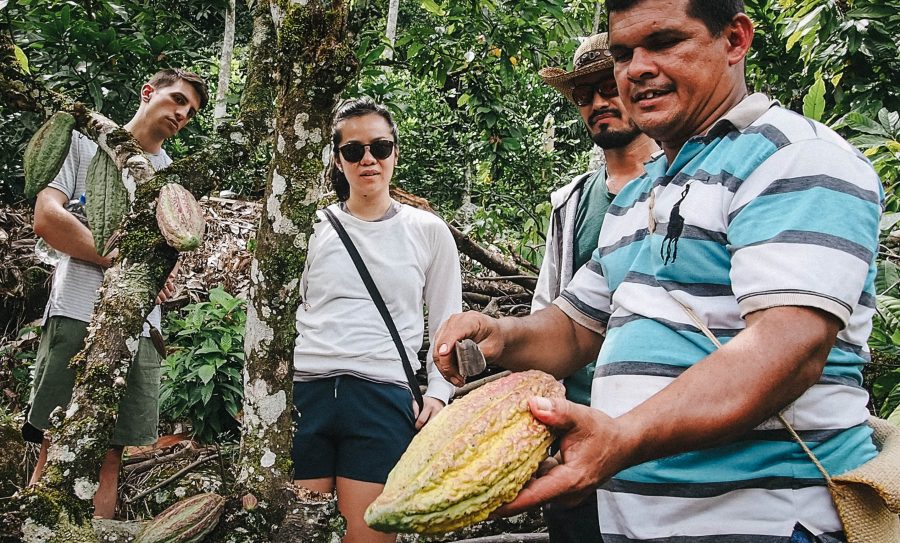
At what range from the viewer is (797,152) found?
1.04 meters

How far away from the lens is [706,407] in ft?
3.03

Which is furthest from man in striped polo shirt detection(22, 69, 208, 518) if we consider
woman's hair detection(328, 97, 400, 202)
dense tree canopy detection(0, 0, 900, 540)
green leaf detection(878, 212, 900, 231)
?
green leaf detection(878, 212, 900, 231)

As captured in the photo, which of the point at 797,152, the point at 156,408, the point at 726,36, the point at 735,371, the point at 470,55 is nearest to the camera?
the point at 735,371

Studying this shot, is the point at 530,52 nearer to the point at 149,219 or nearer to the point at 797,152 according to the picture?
the point at 149,219

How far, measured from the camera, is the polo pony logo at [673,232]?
3.80 ft

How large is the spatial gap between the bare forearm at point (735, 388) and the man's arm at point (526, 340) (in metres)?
0.53

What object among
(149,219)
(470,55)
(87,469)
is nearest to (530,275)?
(470,55)

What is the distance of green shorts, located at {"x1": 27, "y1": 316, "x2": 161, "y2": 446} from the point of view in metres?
2.84

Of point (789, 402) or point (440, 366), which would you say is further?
point (440, 366)

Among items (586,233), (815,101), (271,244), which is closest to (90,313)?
(271,244)

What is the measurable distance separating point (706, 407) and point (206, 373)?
3443 mm

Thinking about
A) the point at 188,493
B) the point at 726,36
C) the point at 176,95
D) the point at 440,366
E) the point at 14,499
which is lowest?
the point at 188,493

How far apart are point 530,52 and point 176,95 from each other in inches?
98.7

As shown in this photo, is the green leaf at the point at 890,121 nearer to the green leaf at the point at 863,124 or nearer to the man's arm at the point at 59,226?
the green leaf at the point at 863,124
